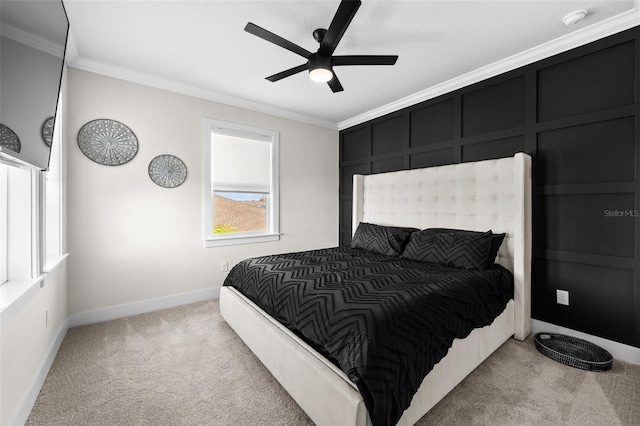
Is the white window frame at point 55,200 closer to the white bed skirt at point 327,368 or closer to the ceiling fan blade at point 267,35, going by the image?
the white bed skirt at point 327,368

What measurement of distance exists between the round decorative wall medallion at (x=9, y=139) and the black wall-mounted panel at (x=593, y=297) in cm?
373

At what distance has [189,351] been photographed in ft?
7.36

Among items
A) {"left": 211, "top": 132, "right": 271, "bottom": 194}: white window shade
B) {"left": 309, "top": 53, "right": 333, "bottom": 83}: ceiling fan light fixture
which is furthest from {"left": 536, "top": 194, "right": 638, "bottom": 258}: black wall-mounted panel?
{"left": 211, "top": 132, "right": 271, "bottom": 194}: white window shade

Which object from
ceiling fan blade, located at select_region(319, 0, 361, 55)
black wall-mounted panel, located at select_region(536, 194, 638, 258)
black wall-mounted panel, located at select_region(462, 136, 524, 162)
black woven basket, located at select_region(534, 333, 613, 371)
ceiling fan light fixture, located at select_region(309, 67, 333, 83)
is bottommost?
black woven basket, located at select_region(534, 333, 613, 371)

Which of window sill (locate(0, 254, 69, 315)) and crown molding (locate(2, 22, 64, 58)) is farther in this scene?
window sill (locate(0, 254, 69, 315))

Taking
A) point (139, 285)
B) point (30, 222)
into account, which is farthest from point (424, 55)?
point (139, 285)

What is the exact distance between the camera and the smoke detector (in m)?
2.05

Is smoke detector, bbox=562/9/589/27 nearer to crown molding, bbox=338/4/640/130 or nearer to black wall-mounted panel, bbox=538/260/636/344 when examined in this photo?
crown molding, bbox=338/4/640/130

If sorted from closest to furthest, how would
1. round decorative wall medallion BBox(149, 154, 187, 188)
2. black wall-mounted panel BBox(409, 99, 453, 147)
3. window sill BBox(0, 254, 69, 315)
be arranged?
window sill BBox(0, 254, 69, 315), round decorative wall medallion BBox(149, 154, 187, 188), black wall-mounted panel BBox(409, 99, 453, 147)

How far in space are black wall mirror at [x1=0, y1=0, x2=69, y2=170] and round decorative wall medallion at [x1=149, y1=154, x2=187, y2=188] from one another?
144cm

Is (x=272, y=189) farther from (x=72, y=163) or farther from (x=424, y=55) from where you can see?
(x=424, y=55)

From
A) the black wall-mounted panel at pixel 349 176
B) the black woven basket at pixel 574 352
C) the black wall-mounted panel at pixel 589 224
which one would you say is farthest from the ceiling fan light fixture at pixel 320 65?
the black woven basket at pixel 574 352

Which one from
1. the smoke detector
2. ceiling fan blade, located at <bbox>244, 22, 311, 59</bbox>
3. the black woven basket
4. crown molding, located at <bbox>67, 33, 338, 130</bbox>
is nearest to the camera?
ceiling fan blade, located at <bbox>244, 22, 311, 59</bbox>

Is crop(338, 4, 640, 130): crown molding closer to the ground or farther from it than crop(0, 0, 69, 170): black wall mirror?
farther from it
